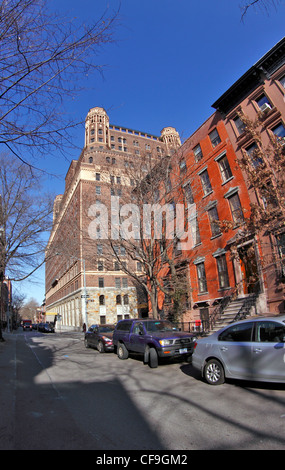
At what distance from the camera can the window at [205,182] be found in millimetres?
19612

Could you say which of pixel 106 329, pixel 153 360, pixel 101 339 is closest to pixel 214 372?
pixel 153 360

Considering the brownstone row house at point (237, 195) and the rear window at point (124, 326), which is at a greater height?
the brownstone row house at point (237, 195)

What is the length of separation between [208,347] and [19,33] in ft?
25.0

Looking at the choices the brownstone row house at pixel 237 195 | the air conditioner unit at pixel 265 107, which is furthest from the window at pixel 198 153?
the air conditioner unit at pixel 265 107

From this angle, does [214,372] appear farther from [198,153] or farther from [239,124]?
[198,153]

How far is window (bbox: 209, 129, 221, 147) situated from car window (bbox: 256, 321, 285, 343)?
15801 millimetres

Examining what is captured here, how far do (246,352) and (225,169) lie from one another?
14.5 metres

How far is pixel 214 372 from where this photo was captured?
6.81 metres

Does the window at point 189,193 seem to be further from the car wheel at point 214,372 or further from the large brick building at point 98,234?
the car wheel at point 214,372

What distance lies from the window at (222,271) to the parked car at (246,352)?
10.7 m

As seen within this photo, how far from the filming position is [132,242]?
17359mm

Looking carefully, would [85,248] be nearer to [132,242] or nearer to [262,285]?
[132,242]

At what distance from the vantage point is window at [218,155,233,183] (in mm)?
18156

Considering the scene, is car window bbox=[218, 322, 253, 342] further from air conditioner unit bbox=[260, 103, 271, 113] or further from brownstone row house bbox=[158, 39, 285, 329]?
air conditioner unit bbox=[260, 103, 271, 113]
